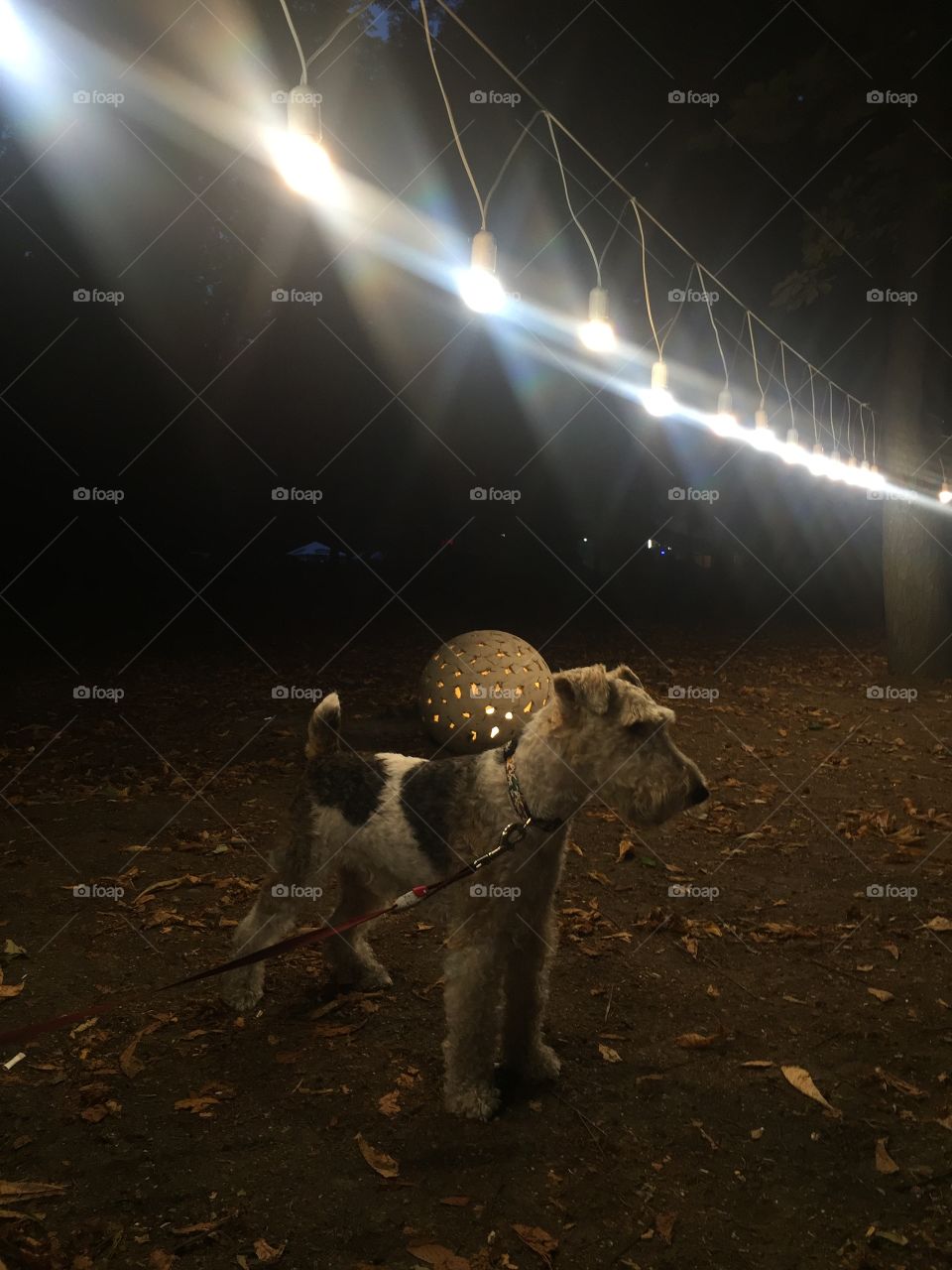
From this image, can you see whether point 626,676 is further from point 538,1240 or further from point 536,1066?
point 538,1240

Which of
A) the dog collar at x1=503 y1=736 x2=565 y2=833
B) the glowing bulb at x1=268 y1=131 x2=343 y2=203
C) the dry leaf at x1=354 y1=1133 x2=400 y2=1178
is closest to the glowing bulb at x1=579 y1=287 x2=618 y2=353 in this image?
the glowing bulb at x1=268 y1=131 x2=343 y2=203

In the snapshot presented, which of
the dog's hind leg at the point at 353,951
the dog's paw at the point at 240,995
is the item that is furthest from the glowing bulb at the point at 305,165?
the dog's paw at the point at 240,995

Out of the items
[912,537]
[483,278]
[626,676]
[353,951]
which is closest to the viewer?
[626,676]

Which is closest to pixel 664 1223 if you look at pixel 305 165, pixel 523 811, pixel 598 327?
pixel 523 811

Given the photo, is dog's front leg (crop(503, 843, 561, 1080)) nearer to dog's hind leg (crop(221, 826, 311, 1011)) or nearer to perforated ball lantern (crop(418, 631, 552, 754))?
dog's hind leg (crop(221, 826, 311, 1011))

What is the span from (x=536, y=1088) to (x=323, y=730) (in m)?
1.90

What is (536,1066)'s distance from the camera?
3631 millimetres

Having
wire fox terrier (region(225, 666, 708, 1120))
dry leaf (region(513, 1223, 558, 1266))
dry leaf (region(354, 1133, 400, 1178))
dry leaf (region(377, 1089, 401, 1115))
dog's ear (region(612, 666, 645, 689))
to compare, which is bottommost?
dry leaf (region(513, 1223, 558, 1266))

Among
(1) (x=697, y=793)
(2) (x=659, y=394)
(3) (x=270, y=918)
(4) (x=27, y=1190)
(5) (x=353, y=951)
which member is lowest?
(4) (x=27, y=1190)

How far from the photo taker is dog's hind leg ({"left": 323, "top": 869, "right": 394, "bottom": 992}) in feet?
13.8

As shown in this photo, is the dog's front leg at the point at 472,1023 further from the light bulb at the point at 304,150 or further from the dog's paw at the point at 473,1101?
the light bulb at the point at 304,150

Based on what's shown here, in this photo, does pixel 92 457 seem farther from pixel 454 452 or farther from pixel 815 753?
pixel 815 753

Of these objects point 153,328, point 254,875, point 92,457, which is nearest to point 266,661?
point 254,875

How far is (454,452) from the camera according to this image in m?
25.3
